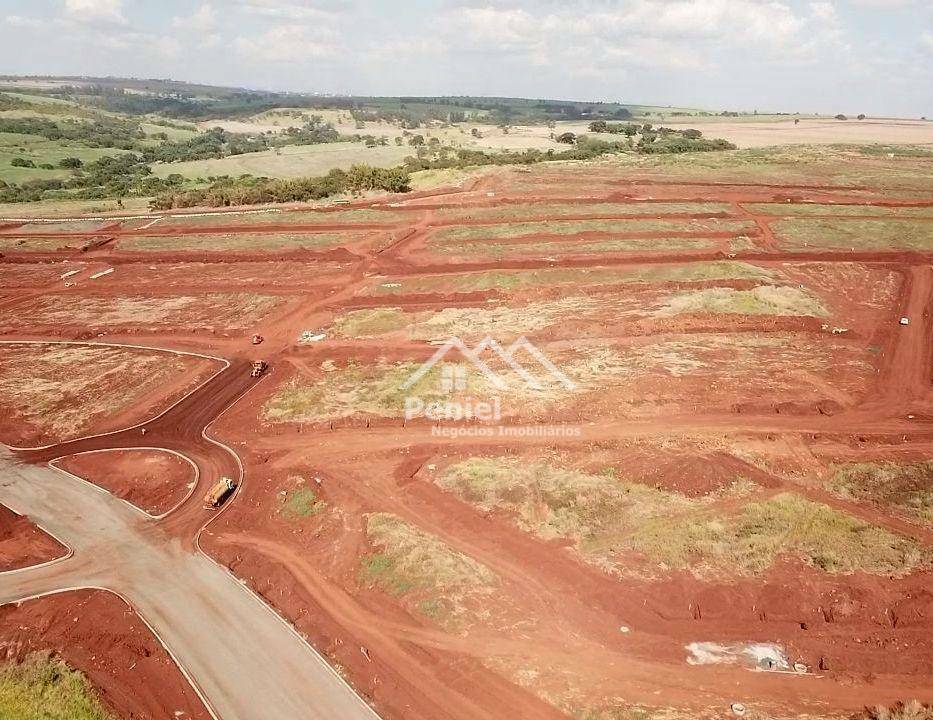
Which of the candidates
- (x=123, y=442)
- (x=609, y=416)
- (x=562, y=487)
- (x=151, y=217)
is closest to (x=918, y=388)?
(x=609, y=416)

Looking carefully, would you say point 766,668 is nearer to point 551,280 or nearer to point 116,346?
point 551,280

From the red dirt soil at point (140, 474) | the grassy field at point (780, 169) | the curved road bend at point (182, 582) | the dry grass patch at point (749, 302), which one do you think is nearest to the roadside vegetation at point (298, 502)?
the curved road bend at point (182, 582)

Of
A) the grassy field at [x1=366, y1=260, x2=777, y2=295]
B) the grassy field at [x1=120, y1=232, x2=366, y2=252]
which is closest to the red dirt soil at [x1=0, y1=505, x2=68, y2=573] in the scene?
the grassy field at [x1=366, y1=260, x2=777, y2=295]

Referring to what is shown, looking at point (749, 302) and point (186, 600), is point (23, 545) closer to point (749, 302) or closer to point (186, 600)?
point (186, 600)

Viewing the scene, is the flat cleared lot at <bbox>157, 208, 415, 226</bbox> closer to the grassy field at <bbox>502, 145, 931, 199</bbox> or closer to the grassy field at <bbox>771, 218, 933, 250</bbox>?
the grassy field at <bbox>502, 145, 931, 199</bbox>

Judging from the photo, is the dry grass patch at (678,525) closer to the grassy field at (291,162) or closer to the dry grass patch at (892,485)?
the dry grass patch at (892,485)

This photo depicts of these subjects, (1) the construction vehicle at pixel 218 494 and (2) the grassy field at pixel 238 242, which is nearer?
(1) the construction vehicle at pixel 218 494

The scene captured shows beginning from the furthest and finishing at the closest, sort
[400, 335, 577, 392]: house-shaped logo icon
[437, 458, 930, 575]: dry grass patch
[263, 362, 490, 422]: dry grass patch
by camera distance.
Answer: [400, 335, 577, 392]: house-shaped logo icon → [263, 362, 490, 422]: dry grass patch → [437, 458, 930, 575]: dry grass patch
